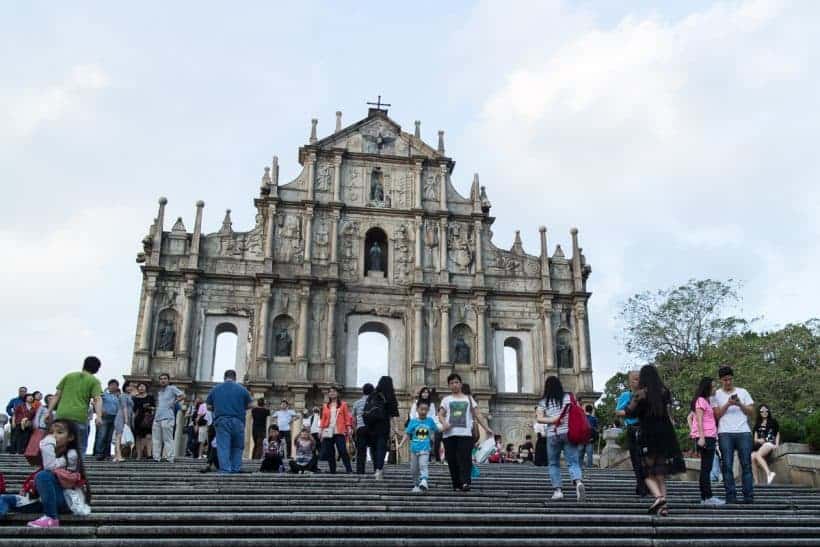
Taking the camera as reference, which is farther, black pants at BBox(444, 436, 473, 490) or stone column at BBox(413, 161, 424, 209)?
stone column at BBox(413, 161, 424, 209)

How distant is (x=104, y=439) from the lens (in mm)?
15852

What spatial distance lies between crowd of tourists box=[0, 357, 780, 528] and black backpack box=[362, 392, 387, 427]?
0.01 metres

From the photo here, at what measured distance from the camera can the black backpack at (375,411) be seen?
465 inches

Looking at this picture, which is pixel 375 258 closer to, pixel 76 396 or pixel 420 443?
pixel 420 443

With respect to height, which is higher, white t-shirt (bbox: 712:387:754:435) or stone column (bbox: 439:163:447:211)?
stone column (bbox: 439:163:447:211)

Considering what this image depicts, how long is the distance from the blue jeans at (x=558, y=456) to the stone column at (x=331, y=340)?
18050 mm

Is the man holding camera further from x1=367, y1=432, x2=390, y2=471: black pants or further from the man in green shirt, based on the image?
the man in green shirt

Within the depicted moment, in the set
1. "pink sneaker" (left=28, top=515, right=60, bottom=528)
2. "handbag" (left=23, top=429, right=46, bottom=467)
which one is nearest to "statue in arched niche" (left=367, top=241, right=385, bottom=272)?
"handbag" (left=23, top=429, right=46, bottom=467)

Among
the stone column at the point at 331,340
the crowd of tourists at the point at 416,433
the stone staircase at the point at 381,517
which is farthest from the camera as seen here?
the stone column at the point at 331,340

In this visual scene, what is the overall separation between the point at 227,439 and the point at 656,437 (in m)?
6.68

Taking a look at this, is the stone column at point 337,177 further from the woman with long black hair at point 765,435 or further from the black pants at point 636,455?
the black pants at point 636,455

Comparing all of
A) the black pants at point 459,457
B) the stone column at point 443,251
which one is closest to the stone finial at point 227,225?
the stone column at point 443,251

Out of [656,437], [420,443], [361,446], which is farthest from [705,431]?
[361,446]

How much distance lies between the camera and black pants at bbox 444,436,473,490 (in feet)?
35.0
